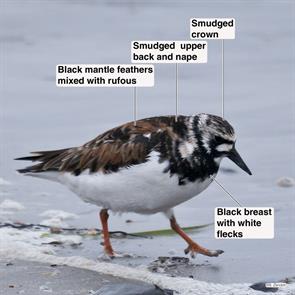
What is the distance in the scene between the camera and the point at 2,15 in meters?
11.0

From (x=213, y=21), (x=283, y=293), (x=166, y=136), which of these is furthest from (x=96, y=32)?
(x=283, y=293)

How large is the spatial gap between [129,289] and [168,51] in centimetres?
205

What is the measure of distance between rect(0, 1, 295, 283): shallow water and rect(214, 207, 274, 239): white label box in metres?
0.13

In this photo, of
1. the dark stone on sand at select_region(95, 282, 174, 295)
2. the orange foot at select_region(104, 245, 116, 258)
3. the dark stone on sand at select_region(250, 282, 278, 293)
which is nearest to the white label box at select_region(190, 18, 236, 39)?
the orange foot at select_region(104, 245, 116, 258)

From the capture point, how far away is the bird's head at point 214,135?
6.91 metres

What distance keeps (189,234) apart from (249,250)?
52 centimetres

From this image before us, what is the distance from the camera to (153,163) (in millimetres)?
6781

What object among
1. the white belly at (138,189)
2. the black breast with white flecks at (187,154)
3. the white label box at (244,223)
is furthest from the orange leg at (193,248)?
the black breast with white flecks at (187,154)

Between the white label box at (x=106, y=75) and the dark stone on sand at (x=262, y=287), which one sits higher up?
the white label box at (x=106, y=75)

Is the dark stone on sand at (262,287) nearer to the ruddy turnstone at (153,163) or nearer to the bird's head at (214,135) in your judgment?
the ruddy turnstone at (153,163)

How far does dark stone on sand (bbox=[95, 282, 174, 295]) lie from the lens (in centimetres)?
606

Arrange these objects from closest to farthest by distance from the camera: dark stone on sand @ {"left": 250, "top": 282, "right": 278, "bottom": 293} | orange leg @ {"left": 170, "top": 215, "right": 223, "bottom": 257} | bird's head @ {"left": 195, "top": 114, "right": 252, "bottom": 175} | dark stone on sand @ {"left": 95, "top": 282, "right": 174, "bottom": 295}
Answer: dark stone on sand @ {"left": 95, "top": 282, "right": 174, "bottom": 295}, dark stone on sand @ {"left": 250, "top": 282, "right": 278, "bottom": 293}, bird's head @ {"left": 195, "top": 114, "right": 252, "bottom": 175}, orange leg @ {"left": 170, "top": 215, "right": 223, "bottom": 257}

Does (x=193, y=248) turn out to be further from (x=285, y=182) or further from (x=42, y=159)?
(x=285, y=182)

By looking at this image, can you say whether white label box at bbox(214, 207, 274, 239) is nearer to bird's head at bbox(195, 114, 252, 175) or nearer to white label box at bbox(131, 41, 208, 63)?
bird's head at bbox(195, 114, 252, 175)
